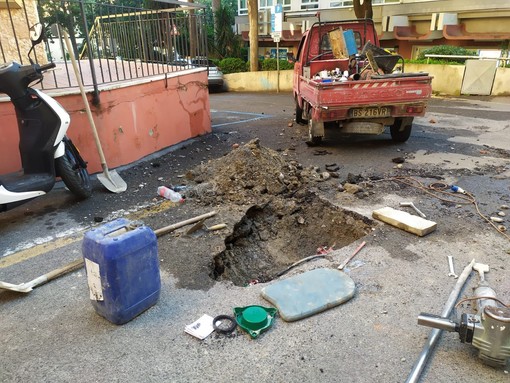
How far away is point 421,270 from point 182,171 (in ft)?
12.8

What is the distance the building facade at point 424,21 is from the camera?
52.2 ft

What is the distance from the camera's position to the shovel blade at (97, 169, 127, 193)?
4971 mm

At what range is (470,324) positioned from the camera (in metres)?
2.15

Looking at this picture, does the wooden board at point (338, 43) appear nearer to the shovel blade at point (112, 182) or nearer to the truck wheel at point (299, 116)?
the truck wheel at point (299, 116)

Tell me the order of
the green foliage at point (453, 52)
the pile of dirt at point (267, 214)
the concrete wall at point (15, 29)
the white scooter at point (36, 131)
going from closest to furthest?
the pile of dirt at point (267, 214) → the white scooter at point (36, 131) → the concrete wall at point (15, 29) → the green foliage at point (453, 52)

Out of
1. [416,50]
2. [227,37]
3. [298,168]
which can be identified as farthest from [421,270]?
[227,37]

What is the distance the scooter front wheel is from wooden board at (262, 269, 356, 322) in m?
2.91

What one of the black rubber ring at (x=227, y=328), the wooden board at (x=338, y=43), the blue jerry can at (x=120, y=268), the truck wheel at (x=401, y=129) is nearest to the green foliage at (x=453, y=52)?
the wooden board at (x=338, y=43)

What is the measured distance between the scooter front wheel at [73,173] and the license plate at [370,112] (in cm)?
424

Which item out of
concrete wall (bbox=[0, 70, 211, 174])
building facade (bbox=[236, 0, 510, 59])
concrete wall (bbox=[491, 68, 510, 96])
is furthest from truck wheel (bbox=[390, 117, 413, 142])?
building facade (bbox=[236, 0, 510, 59])

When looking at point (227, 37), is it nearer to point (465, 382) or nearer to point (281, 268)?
point (281, 268)

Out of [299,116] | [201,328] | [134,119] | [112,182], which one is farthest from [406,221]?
[299,116]

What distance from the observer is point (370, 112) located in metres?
6.34

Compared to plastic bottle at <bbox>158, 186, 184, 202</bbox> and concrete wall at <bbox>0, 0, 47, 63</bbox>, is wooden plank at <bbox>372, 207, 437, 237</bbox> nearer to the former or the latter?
plastic bottle at <bbox>158, 186, 184, 202</bbox>
